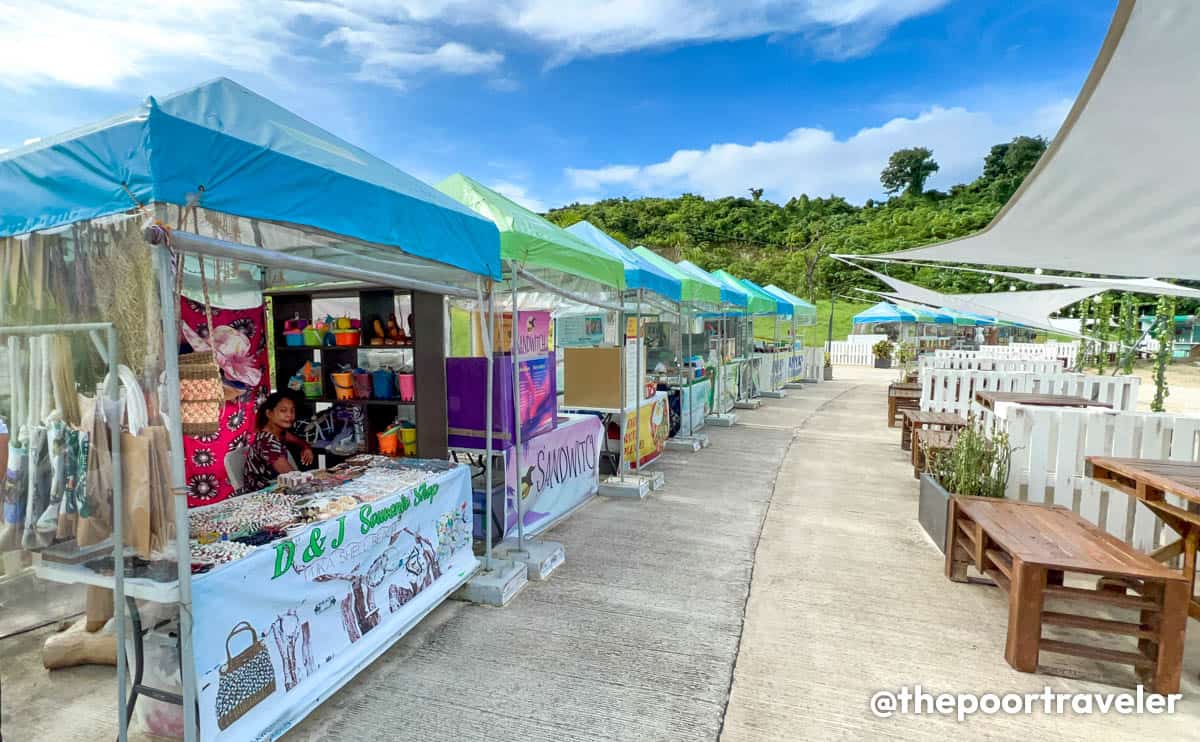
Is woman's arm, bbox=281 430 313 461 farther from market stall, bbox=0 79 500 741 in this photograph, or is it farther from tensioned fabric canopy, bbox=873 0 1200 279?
tensioned fabric canopy, bbox=873 0 1200 279

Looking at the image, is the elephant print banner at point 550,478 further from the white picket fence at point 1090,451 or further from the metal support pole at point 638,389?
the white picket fence at point 1090,451

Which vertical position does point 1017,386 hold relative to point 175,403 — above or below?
below

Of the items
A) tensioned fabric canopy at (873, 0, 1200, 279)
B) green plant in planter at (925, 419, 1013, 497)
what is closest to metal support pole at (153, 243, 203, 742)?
tensioned fabric canopy at (873, 0, 1200, 279)

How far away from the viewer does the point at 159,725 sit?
2379mm

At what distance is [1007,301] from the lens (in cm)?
1258

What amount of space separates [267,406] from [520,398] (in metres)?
1.80

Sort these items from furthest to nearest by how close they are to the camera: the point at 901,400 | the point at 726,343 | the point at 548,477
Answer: the point at 726,343 < the point at 901,400 < the point at 548,477

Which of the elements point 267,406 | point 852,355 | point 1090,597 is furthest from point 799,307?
point 267,406

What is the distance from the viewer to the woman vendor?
3.90m

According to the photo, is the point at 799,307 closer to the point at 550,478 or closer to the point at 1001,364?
the point at 1001,364

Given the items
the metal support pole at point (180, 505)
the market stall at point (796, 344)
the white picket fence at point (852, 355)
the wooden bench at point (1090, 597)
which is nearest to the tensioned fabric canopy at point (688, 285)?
the wooden bench at point (1090, 597)

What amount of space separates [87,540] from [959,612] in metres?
4.39

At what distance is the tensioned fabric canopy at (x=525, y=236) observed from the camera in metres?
3.91

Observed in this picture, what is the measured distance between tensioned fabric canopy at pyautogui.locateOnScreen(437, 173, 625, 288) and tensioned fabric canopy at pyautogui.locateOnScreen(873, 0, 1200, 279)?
2.79m
